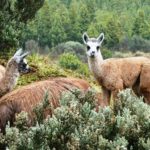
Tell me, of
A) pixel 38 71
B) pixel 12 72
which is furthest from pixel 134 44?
pixel 12 72

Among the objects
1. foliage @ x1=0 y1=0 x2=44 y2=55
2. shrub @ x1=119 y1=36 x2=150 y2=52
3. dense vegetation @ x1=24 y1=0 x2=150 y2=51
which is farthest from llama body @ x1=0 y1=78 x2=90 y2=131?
shrub @ x1=119 y1=36 x2=150 y2=52

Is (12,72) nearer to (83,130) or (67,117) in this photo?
(67,117)

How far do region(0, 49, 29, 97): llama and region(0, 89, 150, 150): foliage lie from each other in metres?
3.84

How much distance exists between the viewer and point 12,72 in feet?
28.2

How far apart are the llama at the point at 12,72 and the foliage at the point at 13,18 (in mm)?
7786

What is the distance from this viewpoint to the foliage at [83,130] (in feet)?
14.3

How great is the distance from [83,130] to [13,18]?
522 inches

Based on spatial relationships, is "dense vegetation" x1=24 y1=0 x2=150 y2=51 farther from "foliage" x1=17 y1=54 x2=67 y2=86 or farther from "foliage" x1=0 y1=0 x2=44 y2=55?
"foliage" x1=17 y1=54 x2=67 y2=86

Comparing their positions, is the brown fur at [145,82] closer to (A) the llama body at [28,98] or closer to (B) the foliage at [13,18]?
(A) the llama body at [28,98]

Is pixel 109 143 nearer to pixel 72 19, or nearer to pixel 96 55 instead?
pixel 96 55

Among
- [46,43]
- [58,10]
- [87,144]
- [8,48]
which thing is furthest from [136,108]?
[58,10]

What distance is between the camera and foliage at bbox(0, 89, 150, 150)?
4359 millimetres

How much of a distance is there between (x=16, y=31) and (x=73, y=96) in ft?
40.0

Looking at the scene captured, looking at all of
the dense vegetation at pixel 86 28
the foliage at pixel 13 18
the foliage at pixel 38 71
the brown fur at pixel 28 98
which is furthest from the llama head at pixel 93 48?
the dense vegetation at pixel 86 28
